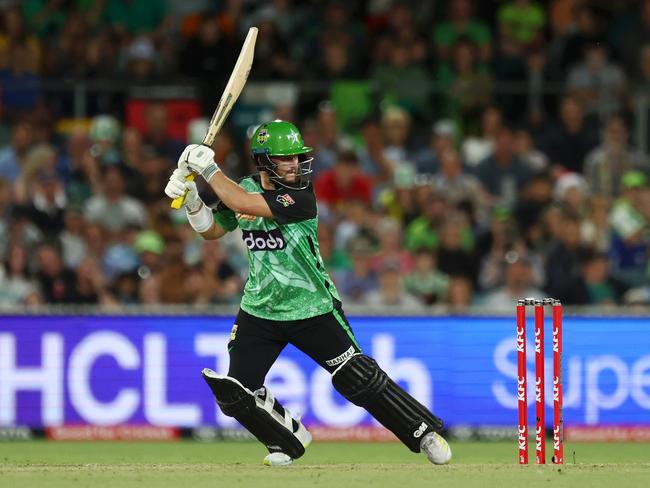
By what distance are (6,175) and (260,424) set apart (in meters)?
7.59

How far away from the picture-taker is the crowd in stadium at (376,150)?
570 inches

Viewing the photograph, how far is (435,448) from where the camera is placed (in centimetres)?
948

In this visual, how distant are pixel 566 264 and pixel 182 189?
632 cm

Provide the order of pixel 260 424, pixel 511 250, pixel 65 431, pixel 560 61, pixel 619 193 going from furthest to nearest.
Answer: pixel 560 61
pixel 619 193
pixel 511 250
pixel 65 431
pixel 260 424

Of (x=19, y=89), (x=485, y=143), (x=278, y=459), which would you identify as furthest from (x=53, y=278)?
(x=278, y=459)

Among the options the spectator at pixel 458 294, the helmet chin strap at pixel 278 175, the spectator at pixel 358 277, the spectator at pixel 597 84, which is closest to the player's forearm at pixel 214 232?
the helmet chin strap at pixel 278 175

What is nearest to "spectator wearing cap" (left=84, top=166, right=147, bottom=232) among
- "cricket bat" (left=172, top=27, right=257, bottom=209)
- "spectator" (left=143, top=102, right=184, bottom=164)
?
"spectator" (left=143, top=102, right=184, bottom=164)

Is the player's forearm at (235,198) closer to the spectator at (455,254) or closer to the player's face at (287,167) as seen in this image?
the player's face at (287,167)

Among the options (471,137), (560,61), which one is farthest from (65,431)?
(560,61)

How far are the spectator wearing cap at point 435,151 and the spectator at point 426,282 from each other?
1.97 metres

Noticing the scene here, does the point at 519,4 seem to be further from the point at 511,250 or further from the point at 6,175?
the point at 6,175

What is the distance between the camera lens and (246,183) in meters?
9.57

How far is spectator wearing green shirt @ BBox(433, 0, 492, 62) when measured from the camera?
17219 millimetres

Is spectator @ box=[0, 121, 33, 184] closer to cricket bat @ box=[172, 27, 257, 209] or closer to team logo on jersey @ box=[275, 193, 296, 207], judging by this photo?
cricket bat @ box=[172, 27, 257, 209]
